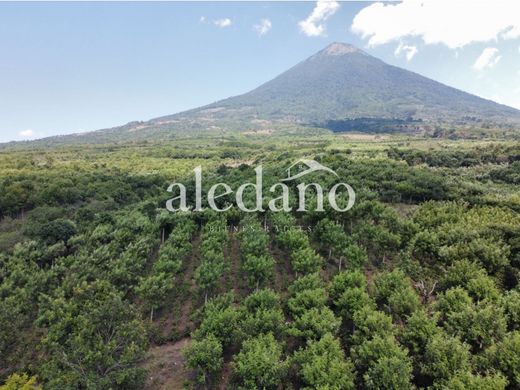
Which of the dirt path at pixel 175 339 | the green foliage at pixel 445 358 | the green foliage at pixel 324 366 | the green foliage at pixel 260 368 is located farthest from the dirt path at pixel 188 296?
the green foliage at pixel 445 358

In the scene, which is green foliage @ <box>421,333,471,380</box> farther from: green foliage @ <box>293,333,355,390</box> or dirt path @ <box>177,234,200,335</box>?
dirt path @ <box>177,234,200,335</box>

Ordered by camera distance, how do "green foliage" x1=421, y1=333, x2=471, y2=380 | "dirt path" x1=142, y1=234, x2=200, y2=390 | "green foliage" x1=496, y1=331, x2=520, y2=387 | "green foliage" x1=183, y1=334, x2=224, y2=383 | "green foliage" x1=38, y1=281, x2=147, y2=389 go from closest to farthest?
"green foliage" x1=496, y1=331, x2=520, y2=387 → "green foliage" x1=421, y1=333, x2=471, y2=380 → "green foliage" x1=38, y1=281, x2=147, y2=389 → "green foliage" x1=183, y1=334, x2=224, y2=383 → "dirt path" x1=142, y1=234, x2=200, y2=390

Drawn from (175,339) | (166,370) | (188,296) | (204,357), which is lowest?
(166,370)

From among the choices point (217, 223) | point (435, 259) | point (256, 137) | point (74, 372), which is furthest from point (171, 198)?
point (256, 137)

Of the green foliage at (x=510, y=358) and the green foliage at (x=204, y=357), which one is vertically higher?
the green foliage at (x=510, y=358)

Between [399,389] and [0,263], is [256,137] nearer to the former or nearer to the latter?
[0,263]

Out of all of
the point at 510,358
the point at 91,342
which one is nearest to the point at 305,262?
the point at 510,358

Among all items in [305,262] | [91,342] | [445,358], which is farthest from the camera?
[305,262]

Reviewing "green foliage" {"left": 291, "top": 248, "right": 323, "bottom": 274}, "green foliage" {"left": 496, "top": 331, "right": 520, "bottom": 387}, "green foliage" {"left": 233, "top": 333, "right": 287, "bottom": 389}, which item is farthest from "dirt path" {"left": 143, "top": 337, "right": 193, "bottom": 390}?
"green foliage" {"left": 496, "top": 331, "right": 520, "bottom": 387}

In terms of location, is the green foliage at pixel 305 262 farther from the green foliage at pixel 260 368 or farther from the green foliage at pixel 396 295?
the green foliage at pixel 260 368

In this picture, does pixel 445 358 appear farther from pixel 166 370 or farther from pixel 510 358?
pixel 166 370
